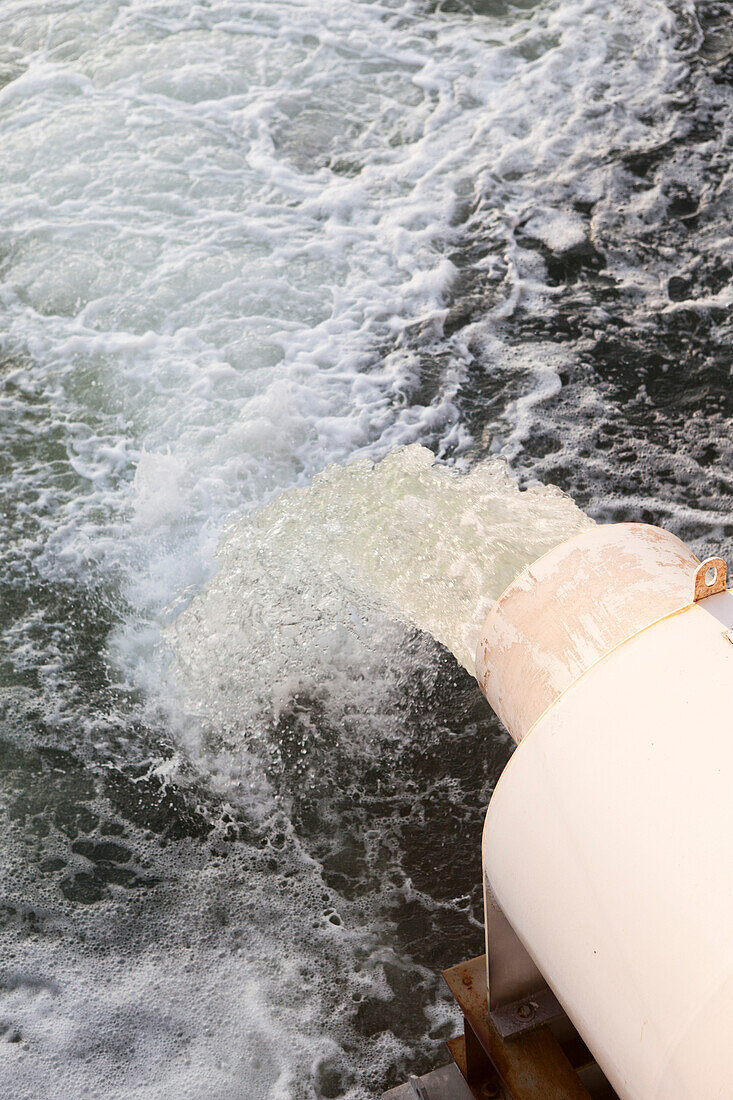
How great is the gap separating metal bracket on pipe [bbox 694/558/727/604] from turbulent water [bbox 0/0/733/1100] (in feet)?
2.35

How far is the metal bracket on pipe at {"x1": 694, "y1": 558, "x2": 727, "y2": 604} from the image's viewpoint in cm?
103

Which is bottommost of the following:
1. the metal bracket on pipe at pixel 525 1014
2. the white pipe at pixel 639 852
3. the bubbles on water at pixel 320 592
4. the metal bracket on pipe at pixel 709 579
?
the bubbles on water at pixel 320 592

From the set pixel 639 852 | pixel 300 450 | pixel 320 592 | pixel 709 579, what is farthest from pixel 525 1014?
pixel 300 450

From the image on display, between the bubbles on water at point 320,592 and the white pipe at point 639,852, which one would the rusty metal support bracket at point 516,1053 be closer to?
the white pipe at point 639,852

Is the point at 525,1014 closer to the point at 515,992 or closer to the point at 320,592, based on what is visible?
the point at 515,992

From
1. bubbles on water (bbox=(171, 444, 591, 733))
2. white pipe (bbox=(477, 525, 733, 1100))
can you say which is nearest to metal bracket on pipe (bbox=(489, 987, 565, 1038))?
white pipe (bbox=(477, 525, 733, 1100))

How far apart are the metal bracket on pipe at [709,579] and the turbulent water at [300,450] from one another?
715 mm

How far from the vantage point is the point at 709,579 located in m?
1.04

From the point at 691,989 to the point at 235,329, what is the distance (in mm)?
2998

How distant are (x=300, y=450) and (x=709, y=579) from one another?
213cm

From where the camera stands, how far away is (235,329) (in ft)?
11.4

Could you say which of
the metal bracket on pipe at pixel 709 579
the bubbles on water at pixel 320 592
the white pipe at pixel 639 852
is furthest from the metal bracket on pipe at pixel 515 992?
the bubbles on water at pixel 320 592

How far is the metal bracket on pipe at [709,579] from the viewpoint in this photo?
103cm

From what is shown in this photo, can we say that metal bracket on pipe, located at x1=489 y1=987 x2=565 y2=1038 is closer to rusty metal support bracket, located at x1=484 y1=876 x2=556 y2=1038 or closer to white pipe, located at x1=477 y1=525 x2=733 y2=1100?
rusty metal support bracket, located at x1=484 y1=876 x2=556 y2=1038
